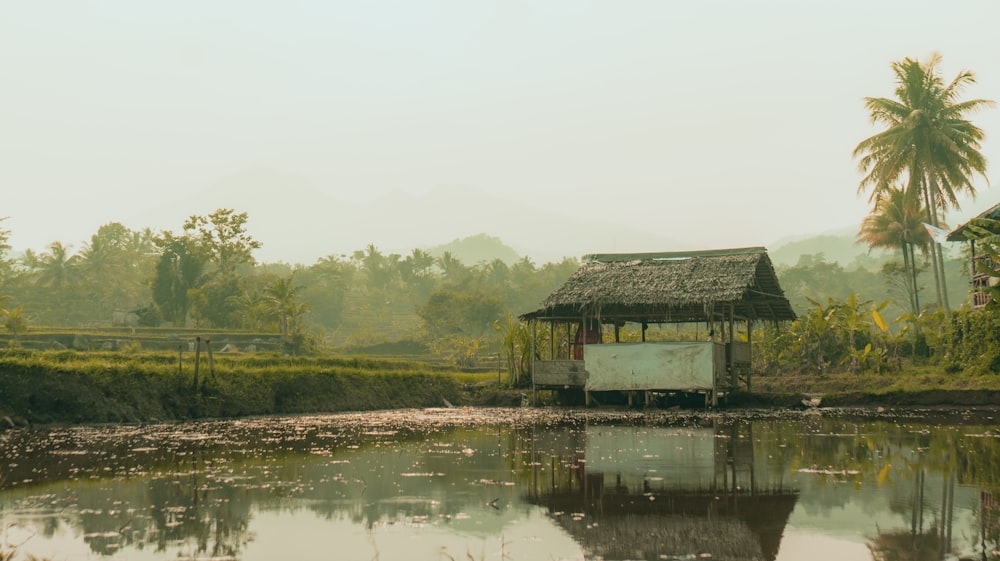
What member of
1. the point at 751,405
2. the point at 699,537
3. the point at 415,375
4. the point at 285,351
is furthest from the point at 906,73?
the point at 699,537

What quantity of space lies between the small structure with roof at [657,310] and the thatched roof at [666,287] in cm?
3

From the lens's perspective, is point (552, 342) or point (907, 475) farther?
point (552, 342)

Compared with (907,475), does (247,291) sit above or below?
above

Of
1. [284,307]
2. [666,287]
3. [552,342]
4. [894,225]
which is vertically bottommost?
[552,342]

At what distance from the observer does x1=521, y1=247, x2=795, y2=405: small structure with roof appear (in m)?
22.6

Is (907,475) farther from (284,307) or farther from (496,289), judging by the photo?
(496,289)

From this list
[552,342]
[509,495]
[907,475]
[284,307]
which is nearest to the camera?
[509,495]

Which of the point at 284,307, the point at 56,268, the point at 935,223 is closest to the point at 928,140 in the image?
the point at 935,223

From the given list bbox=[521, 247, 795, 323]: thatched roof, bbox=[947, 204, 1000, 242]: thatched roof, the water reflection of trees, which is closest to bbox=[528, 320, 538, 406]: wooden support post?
bbox=[521, 247, 795, 323]: thatched roof

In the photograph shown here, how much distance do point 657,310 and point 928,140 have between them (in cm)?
1672

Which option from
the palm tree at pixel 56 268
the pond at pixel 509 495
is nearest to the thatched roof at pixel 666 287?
the pond at pixel 509 495

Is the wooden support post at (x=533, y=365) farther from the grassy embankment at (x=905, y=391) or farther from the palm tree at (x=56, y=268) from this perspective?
the palm tree at (x=56, y=268)

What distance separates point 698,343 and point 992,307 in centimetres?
1279

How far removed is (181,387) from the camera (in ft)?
65.9
